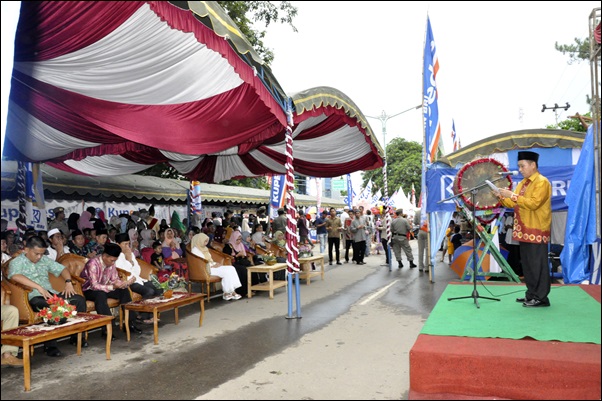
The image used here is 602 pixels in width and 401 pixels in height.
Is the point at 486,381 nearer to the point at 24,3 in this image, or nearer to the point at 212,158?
the point at 24,3

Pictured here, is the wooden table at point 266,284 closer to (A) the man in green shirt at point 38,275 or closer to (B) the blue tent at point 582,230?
(A) the man in green shirt at point 38,275

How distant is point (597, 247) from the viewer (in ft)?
21.1

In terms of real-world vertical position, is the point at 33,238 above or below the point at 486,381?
above

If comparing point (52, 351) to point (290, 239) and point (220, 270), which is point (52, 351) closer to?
point (290, 239)

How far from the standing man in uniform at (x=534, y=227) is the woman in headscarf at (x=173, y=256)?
5.71m

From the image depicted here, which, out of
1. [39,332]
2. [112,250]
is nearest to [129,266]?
[112,250]

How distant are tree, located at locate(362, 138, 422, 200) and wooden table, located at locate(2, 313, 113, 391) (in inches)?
1557

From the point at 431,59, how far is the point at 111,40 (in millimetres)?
7979

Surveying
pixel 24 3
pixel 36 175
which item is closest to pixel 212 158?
pixel 36 175

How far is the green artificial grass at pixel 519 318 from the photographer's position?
396cm

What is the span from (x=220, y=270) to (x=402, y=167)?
39.8 meters

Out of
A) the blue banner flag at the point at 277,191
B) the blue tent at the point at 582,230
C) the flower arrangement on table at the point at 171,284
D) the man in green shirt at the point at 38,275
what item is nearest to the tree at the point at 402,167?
the blue banner flag at the point at 277,191

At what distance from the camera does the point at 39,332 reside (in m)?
4.33

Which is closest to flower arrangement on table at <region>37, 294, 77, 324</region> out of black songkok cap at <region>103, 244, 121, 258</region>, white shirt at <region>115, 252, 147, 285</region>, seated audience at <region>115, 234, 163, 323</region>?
black songkok cap at <region>103, 244, 121, 258</region>
